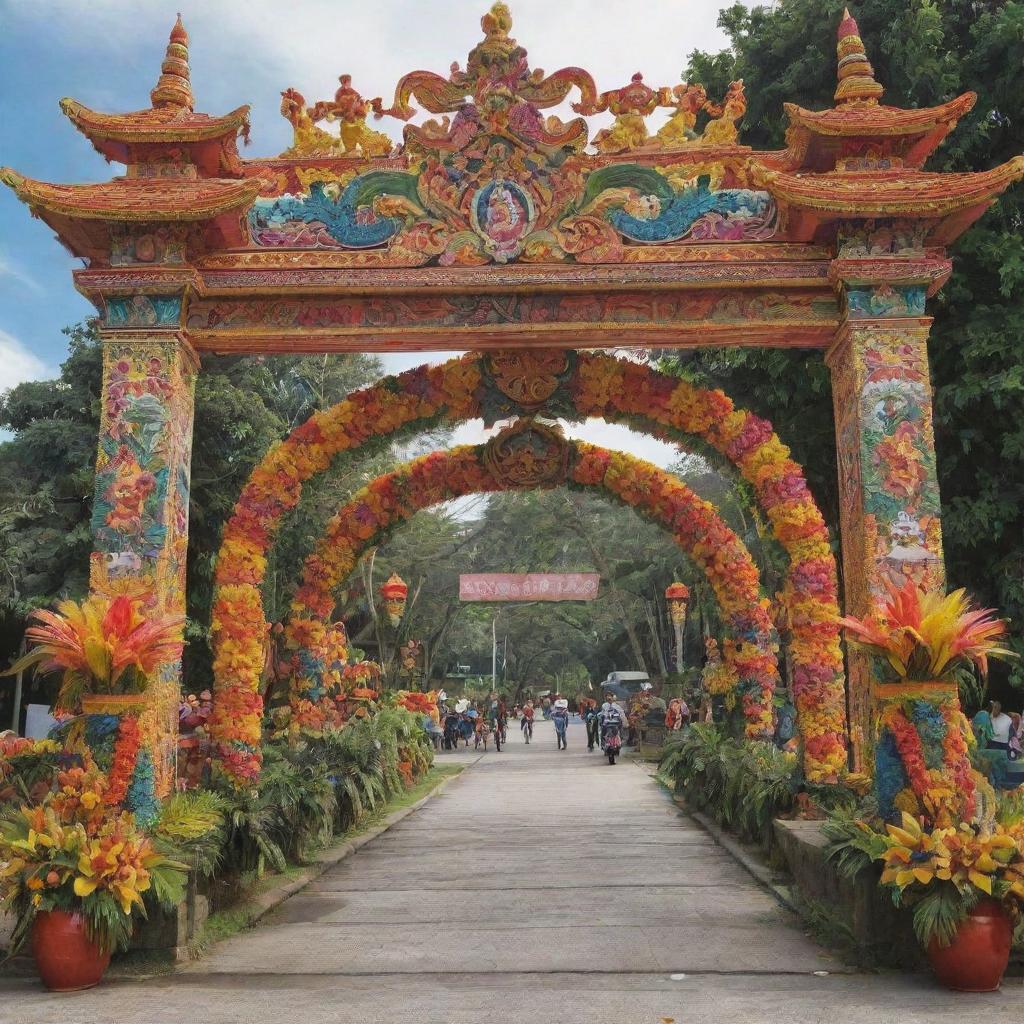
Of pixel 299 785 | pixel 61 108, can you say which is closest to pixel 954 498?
pixel 299 785

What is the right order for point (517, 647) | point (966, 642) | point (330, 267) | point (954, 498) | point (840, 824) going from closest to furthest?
1. point (966, 642)
2. point (840, 824)
3. point (330, 267)
4. point (954, 498)
5. point (517, 647)

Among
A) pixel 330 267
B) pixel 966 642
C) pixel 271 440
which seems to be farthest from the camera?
pixel 271 440

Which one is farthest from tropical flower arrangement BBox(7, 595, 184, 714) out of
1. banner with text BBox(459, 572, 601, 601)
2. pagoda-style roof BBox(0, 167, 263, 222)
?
banner with text BBox(459, 572, 601, 601)

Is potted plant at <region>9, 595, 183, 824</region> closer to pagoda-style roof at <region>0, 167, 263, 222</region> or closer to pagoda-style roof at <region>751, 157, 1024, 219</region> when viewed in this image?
pagoda-style roof at <region>0, 167, 263, 222</region>

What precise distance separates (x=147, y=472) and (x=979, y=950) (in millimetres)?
5797

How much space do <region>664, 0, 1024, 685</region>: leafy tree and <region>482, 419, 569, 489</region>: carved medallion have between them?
17.9 ft

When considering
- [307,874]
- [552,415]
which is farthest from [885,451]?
[307,874]

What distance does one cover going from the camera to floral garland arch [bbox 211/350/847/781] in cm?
802

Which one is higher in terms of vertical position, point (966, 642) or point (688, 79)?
point (688, 79)

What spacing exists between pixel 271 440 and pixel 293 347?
416 inches

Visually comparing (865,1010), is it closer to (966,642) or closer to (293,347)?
(966,642)

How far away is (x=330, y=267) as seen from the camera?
7.56 m

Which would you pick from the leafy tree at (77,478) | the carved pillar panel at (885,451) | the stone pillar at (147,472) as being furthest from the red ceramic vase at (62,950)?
the leafy tree at (77,478)

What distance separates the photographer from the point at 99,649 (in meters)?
5.91
